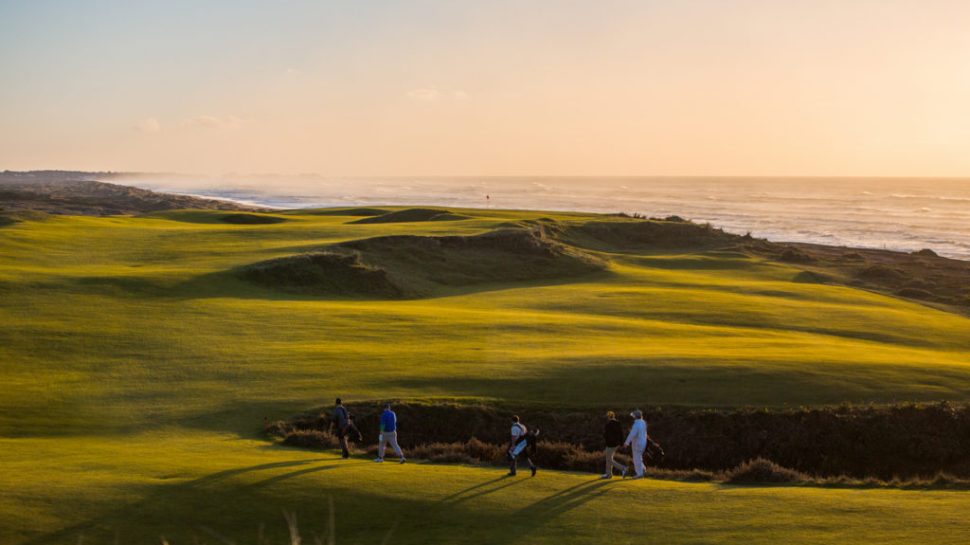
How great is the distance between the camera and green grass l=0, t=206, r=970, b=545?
19328mm

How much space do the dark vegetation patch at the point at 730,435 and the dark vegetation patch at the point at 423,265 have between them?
78.6 feet

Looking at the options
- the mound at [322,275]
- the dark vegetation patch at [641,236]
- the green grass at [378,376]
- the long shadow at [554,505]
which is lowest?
the long shadow at [554,505]

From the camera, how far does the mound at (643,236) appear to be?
82500 millimetres

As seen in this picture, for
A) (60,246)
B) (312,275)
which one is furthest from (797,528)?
(60,246)

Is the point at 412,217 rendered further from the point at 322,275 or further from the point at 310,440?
the point at 310,440

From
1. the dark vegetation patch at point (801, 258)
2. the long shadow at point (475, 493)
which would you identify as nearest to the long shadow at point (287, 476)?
the long shadow at point (475, 493)

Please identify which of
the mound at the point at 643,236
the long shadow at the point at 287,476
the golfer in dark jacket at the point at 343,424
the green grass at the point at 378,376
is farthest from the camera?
the mound at the point at 643,236

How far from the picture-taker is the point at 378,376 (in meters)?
32.9

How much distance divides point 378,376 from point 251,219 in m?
57.4

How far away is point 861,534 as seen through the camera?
18.1m

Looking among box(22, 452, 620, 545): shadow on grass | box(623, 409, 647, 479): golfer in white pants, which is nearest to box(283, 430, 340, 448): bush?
box(22, 452, 620, 545): shadow on grass

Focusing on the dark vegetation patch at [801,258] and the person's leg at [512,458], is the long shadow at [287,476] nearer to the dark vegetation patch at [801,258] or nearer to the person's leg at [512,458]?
the person's leg at [512,458]

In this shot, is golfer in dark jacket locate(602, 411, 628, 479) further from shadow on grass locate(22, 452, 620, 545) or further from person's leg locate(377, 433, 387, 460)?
person's leg locate(377, 433, 387, 460)

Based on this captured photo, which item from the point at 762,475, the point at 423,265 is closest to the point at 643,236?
the point at 423,265
